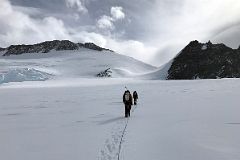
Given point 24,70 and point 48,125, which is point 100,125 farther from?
point 24,70

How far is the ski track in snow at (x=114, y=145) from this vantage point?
10.3 m

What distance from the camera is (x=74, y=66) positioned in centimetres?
15688

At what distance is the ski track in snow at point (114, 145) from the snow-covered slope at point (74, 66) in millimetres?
96335

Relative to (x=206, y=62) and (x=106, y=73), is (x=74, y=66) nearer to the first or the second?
(x=106, y=73)

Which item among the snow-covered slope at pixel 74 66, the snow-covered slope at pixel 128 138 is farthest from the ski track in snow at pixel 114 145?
the snow-covered slope at pixel 74 66

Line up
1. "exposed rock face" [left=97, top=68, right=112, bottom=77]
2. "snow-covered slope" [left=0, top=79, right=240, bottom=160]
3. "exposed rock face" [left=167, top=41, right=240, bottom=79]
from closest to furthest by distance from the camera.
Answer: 1. "snow-covered slope" [left=0, top=79, right=240, bottom=160]
2. "exposed rock face" [left=167, top=41, right=240, bottom=79]
3. "exposed rock face" [left=97, top=68, right=112, bottom=77]

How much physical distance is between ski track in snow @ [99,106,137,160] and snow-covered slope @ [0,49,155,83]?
96335 millimetres

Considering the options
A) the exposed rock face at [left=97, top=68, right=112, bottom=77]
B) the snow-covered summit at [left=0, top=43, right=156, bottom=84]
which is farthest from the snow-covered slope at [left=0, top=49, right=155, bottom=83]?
the exposed rock face at [left=97, top=68, right=112, bottom=77]

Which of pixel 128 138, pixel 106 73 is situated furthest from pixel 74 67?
pixel 128 138

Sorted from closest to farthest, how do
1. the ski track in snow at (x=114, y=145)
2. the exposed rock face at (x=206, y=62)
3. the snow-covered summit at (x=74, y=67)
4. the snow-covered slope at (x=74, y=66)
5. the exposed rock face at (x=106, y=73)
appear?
the ski track in snow at (x=114, y=145)
the snow-covered summit at (x=74, y=67)
the snow-covered slope at (x=74, y=66)
the exposed rock face at (x=206, y=62)
the exposed rock face at (x=106, y=73)

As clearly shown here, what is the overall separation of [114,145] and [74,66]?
147 meters

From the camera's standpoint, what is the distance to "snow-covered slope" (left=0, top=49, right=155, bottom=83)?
112 metres

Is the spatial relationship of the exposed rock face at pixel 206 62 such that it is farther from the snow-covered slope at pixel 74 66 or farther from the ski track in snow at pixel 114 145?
the ski track in snow at pixel 114 145

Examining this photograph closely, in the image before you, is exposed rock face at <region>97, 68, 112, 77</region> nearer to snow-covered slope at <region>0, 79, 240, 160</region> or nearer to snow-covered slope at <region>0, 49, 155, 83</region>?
snow-covered slope at <region>0, 49, 155, 83</region>
